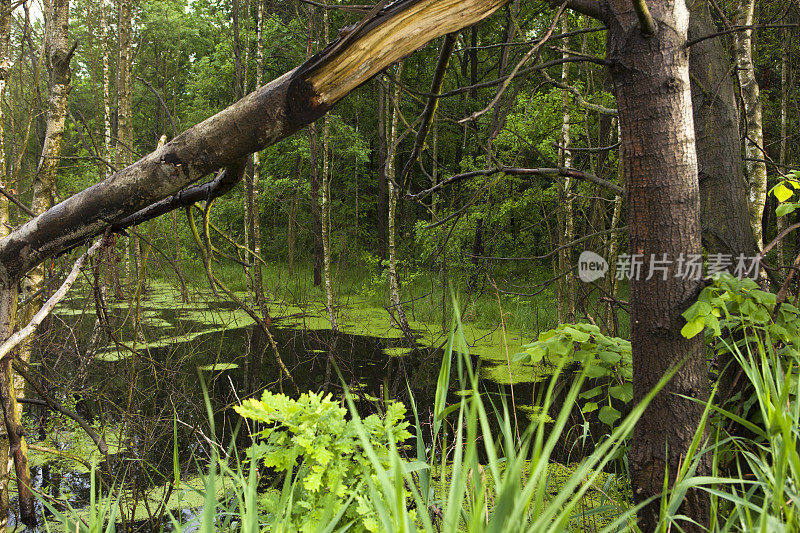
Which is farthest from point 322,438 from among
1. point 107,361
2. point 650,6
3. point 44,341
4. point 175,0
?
point 175,0

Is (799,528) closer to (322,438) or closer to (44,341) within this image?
(322,438)

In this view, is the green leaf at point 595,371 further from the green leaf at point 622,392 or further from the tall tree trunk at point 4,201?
the tall tree trunk at point 4,201

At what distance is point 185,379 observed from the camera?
554 cm

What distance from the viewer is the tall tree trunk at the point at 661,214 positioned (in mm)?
1605

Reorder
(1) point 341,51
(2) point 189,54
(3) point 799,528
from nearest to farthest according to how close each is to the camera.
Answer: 1. (3) point 799,528
2. (1) point 341,51
3. (2) point 189,54

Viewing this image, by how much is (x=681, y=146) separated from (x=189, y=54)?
19.5 m

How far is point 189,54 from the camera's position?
60.0 feet

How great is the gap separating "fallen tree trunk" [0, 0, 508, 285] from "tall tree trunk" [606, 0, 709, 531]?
45cm

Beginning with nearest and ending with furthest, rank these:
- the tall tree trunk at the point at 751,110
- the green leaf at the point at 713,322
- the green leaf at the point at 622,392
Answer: the green leaf at the point at 713,322 < the green leaf at the point at 622,392 < the tall tree trunk at the point at 751,110

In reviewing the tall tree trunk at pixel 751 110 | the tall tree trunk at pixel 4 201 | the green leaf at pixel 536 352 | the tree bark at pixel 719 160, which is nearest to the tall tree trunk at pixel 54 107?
the tall tree trunk at pixel 4 201

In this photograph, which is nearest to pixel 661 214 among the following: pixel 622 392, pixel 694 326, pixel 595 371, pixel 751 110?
pixel 694 326

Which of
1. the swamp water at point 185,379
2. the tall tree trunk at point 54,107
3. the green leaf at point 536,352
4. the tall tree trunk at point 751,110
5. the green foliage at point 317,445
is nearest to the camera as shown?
the green foliage at point 317,445

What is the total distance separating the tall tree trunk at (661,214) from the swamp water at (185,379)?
0.79 meters

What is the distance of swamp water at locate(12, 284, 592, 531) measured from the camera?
3.58 m
